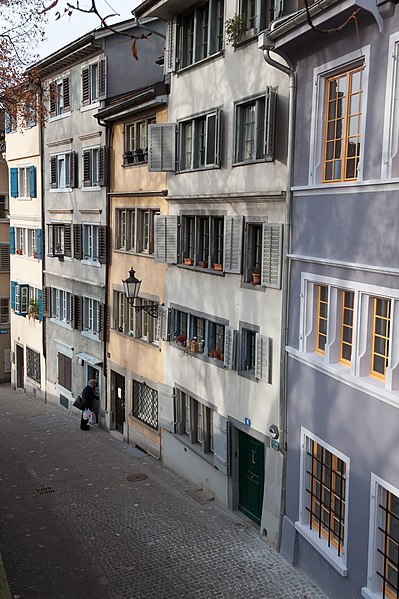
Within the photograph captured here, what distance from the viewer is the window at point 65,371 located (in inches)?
1086

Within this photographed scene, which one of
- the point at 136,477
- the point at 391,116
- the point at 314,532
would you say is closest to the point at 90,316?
the point at 136,477

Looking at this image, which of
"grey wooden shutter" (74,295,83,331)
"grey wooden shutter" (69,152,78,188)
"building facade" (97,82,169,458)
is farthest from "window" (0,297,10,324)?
"building facade" (97,82,169,458)

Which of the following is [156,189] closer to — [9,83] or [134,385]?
[9,83]

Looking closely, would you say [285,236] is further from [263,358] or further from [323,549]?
[323,549]

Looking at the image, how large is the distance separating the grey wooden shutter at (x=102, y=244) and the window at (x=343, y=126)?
40.8ft

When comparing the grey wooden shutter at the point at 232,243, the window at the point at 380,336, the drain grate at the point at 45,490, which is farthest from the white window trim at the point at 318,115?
the drain grate at the point at 45,490

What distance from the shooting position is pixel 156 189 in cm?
1972

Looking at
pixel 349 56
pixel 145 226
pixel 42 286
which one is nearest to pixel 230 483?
pixel 145 226

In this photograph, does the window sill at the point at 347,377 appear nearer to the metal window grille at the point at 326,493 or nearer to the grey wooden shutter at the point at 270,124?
the metal window grille at the point at 326,493

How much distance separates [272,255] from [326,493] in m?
4.71

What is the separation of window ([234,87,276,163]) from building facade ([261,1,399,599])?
0.89 meters

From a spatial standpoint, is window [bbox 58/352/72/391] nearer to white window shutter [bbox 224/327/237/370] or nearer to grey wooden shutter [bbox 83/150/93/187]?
grey wooden shutter [bbox 83/150/93/187]

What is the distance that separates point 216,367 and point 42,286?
1516cm

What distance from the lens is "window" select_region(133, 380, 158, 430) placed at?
20.7 m
